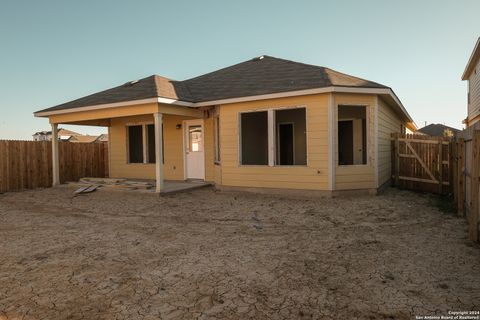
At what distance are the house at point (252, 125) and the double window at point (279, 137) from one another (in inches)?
1.8

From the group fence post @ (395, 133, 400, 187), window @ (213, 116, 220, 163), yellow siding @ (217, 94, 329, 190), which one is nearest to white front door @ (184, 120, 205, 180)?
window @ (213, 116, 220, 163)

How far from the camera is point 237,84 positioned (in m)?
11.0

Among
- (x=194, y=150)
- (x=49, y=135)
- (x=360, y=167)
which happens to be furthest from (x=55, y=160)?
(x=49, y=135)

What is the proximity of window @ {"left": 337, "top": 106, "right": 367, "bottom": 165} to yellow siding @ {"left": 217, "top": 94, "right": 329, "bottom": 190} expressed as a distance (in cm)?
410

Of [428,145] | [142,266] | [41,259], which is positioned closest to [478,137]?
[142,266]

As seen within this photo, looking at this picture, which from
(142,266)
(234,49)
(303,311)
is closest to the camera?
(303,311)

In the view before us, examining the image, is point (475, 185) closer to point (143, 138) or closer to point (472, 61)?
point (143, 138)

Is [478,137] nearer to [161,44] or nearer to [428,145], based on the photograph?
[428,145]

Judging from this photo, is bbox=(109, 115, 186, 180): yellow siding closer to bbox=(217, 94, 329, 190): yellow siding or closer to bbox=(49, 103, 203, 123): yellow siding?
bbox=(49, 103, 203, 123): yellow siding

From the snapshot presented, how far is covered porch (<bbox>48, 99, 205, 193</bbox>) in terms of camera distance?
994 cm

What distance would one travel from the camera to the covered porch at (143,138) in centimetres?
994

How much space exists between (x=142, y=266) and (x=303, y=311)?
2211 millimetres

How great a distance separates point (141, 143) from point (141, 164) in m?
0.92

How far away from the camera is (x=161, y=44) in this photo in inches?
645
